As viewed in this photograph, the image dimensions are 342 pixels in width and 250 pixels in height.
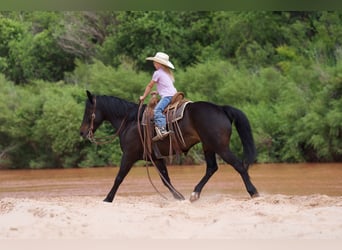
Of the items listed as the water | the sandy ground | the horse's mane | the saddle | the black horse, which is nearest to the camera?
the sandy ground

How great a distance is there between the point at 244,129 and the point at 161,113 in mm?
1324

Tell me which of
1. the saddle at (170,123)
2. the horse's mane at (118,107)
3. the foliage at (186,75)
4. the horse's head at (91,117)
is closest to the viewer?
the saddle at (170,123)

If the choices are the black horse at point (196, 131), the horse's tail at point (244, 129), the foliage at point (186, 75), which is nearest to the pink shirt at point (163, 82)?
the black horse at point (196, 131)

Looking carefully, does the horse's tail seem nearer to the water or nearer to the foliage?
the water

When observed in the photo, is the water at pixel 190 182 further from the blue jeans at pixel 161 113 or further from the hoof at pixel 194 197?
the blue jeans at pixel 161 113

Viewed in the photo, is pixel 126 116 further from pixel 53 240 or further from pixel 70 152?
pixel 70 152

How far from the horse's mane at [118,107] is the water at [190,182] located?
2.47 metres

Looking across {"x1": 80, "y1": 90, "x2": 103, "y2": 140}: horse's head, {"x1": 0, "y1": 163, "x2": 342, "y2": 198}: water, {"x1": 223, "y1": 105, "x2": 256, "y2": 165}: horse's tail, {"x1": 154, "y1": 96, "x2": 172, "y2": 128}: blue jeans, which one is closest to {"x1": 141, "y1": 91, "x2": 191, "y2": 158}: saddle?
{"x1": 154, "y1": 96, "x2": 172, "y2": 128}: blue jeans

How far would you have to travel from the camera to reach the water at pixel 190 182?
1533cm

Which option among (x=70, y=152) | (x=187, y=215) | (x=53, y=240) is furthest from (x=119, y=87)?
(x=53, y=240)

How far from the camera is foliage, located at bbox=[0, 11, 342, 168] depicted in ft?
80.7

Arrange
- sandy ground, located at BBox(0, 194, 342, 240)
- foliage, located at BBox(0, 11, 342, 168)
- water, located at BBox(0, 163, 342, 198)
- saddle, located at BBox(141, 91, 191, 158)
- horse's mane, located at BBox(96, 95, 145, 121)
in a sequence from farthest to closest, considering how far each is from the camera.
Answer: foliage, located at BBox(0, 11, 342, 168) → water, located at BBox(0, 163, 342, 198) → horse's mane, located at BBox(96, 95, 145, 121) → saddle, located at BBox(141, 91, 191, 158) → sandy ground, located at BBox(0, 194, 342, 240)

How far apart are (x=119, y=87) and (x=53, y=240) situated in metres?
21.5

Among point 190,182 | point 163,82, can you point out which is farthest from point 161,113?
point 190,182
